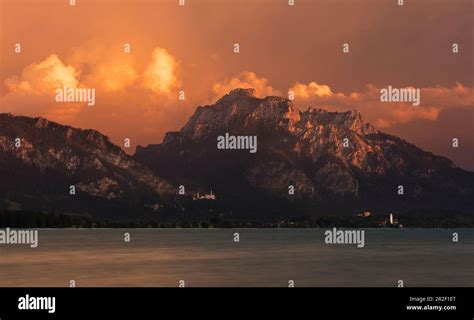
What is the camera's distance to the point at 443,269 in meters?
143
